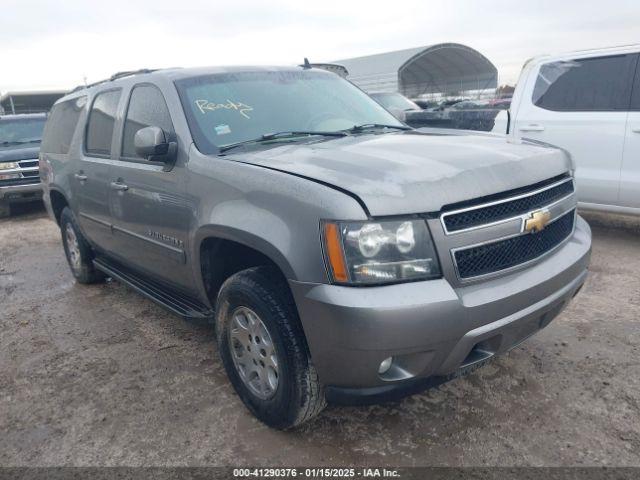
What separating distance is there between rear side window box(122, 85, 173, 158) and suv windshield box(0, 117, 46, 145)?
7879 mm

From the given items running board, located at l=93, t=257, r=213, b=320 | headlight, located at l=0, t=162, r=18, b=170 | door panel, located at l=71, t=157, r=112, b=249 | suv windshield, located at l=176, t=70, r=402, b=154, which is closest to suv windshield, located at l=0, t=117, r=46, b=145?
headlight, located at l=0, t=162, r=18, b=170

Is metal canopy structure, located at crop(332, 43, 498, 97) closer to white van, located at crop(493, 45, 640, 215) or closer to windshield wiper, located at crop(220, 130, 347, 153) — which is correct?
white van, located at crop(493, 45, 640, 215)

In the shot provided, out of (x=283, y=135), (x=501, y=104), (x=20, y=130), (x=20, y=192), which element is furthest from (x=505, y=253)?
(x=501, y=104)

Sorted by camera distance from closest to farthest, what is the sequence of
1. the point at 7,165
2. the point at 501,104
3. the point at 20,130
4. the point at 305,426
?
the point at 305,426 → the point at 7,165 → the point at 20,130 → the point at 501,104

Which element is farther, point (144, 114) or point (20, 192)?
point (20, 192)

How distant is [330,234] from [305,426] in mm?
1165

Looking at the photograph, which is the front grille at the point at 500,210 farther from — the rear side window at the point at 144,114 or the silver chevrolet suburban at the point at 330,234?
the rear side window at the point at 144,114

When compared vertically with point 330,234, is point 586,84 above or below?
above

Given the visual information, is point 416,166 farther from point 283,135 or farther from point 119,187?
point 119,187

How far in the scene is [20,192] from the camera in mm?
9289

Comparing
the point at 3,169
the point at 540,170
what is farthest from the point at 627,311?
the point at 3,169

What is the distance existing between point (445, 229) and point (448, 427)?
1.12 m

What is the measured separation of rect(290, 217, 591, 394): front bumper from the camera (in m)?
2.05

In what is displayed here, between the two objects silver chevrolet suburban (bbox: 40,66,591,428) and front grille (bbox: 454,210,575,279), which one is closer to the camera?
silver chevrolet suburban (bbox: 40,66,591,428)
